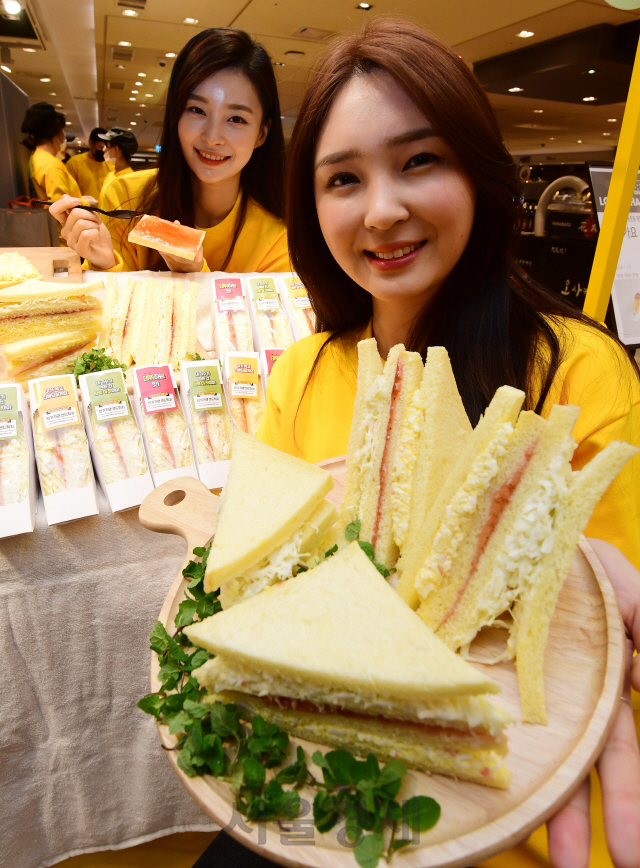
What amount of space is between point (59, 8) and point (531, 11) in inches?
277

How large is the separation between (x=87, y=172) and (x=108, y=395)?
30.9ft

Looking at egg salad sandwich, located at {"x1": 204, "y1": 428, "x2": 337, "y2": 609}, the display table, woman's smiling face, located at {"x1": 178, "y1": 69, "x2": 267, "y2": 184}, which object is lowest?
the display table

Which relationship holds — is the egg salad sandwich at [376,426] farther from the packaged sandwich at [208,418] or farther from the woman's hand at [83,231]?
the woman's hand at [83,231]

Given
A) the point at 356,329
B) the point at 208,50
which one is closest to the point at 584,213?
the point at 208,50

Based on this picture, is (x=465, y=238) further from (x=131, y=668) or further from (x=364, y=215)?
(x=131, y=668)

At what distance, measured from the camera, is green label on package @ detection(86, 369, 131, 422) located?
1925mm

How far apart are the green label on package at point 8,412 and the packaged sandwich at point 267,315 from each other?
3.19ft

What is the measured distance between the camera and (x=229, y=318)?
95.4 inches

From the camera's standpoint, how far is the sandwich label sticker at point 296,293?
2.54 metres

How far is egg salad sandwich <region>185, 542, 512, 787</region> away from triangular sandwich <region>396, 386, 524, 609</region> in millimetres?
163

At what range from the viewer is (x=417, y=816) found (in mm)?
697

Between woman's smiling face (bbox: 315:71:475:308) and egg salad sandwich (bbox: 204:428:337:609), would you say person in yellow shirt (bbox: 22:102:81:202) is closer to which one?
woman's smiling face (bbox: 315:71:475:308)

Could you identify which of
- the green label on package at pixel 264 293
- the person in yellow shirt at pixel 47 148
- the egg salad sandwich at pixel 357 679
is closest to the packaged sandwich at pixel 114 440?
the green label on package at pixel 264 293


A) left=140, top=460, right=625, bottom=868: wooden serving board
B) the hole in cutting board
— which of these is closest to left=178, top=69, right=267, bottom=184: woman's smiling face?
the hole in cutting board
